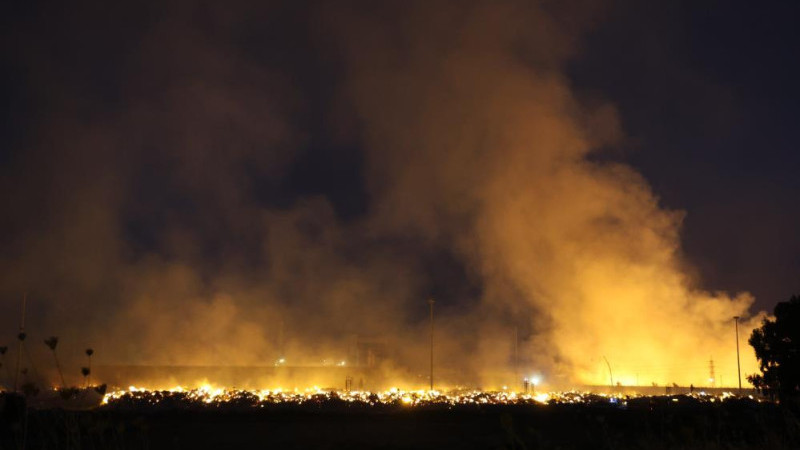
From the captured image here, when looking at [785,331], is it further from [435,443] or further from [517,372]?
[517,372]

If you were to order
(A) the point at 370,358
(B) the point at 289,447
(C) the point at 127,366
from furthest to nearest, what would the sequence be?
(A) the point at 370,358
(C) the point at 127,366
(B) the point at 289,447

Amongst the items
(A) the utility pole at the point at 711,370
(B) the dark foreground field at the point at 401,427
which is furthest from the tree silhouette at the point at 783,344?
(A) the utility pole at the point at 711,370

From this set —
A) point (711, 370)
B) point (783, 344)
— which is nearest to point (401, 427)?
point (783, 344)

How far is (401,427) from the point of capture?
1955cm

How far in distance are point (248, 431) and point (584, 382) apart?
131 feet

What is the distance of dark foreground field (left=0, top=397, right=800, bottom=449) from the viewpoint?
14.2 metres

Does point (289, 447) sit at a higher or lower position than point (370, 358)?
lower

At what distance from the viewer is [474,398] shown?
3234 cm

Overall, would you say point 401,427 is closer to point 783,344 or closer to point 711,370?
point 783,344

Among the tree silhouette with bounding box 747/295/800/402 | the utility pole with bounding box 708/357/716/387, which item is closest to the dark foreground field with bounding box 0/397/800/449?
the tree silhouette with bounding box 747/295/800/402

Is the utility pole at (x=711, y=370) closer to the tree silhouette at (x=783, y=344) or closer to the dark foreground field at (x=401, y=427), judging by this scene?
the tree silhouette at (x=783, y=344)

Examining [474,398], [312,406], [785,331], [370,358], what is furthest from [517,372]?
[312,406]

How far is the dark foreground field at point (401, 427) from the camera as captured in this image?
14180 millimetres

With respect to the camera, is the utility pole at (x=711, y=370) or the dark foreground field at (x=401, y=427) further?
the utility pole at (x=711, y=370)
